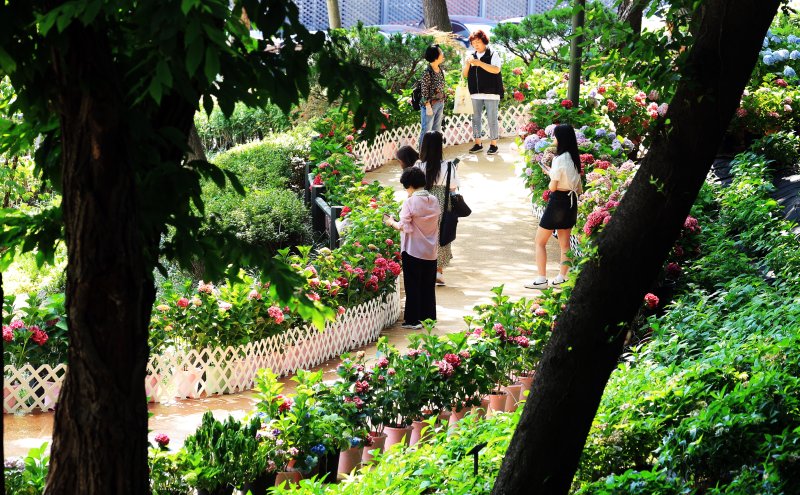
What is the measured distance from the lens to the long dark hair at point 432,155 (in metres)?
9.91

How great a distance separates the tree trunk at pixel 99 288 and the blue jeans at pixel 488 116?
12.2 m

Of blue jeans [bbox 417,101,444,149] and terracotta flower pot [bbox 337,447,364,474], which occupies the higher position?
blue jeans [bbox 417,101,444,149]

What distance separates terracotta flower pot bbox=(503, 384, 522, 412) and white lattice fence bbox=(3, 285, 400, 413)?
2.33m

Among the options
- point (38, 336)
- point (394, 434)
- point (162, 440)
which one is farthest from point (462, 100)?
point (162, 440)

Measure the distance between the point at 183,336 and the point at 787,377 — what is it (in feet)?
16.3

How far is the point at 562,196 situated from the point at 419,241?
1.66 m

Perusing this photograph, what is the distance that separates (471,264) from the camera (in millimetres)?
11945

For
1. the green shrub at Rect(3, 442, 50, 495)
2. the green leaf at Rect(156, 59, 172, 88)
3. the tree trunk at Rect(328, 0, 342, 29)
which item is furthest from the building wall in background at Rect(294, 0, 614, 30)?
the green leaf at Rect(156, 59, 172, 88)

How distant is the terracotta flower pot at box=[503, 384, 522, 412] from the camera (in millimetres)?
7504

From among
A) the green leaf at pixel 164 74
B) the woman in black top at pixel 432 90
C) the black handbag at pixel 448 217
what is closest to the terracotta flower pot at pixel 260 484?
the green leaf at pixel 164 74

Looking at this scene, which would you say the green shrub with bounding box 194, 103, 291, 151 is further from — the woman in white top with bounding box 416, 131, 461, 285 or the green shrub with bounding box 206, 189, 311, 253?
the woman in white top with bounding box 416, 131, 461, 285

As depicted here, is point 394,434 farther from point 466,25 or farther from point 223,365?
point 466,25

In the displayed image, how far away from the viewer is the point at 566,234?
10828 mm

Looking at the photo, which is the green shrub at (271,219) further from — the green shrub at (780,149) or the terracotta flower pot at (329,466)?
the terracotta flower pot at (329,466)
